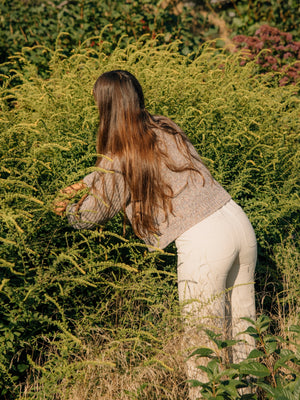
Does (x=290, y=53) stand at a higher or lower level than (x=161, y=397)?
higher

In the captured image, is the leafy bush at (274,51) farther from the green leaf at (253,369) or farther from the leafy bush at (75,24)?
the green leaf at (253,369)

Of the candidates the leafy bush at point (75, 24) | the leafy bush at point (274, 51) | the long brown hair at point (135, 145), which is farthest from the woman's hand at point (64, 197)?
the leafy bush at point (274, 51)

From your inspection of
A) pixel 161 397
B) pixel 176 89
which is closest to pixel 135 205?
pixel 161 397

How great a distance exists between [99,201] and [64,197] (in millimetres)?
212

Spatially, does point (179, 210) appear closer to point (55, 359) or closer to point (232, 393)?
point (232, 393)

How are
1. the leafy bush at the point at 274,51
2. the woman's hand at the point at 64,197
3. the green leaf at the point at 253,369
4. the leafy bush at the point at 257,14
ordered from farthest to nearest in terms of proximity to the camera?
the leafy bush at the point at 257,14, the leafy bush at the point at 274,51, the woman's hand at the point at 64,197, the green leaf at the point at 253,369

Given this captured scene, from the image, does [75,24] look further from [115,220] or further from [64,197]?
[64,197]

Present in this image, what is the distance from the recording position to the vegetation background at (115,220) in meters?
1.99

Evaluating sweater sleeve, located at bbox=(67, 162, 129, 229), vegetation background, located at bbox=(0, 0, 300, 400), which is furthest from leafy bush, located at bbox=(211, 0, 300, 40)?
sweater sleeve, located at bbox=(67, 162, 129, 229)

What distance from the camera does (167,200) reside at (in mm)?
2092

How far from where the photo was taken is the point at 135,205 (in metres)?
2.14

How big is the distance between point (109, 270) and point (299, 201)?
1.52m

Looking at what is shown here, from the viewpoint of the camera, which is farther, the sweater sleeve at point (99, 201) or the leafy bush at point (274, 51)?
the leafy bush at point (274, 51)

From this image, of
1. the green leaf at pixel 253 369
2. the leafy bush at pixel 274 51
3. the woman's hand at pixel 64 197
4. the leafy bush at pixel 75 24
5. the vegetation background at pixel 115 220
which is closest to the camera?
the green leaf at pixel 253 369
